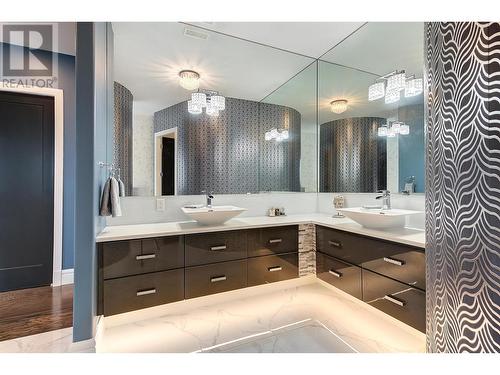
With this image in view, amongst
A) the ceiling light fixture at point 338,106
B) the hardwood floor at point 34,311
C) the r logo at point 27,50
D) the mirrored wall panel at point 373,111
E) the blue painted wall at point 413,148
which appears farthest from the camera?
the ceiling light fixture at point 338,106

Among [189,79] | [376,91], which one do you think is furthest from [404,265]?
[189,79]

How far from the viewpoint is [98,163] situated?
5.59 ft

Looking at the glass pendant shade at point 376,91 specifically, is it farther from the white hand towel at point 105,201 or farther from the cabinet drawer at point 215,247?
the white hand towel at point 105,201

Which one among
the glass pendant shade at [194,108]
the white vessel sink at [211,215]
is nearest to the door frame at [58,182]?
the glass pendant shade at [194,108]

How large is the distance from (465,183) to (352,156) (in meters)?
2.26

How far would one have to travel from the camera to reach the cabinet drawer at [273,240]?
2.27 metres

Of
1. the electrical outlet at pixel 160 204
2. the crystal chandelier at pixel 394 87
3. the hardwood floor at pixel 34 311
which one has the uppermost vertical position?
the crystal chandelier at pixel 394 87

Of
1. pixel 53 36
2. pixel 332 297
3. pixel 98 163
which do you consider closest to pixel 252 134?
pixel 98 163

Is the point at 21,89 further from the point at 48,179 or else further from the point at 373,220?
the point at 373,220

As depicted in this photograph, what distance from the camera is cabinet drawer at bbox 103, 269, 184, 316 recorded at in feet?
5.75

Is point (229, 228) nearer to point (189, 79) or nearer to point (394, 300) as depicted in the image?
point (394, 300)

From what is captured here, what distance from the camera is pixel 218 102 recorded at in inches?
105

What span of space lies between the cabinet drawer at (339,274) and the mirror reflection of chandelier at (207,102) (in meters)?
1.94

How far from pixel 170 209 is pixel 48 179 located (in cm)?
149
